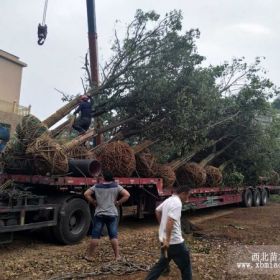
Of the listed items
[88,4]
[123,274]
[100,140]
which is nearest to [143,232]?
[100,140]

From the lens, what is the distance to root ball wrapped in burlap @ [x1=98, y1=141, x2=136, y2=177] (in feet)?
35.2

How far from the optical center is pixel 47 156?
884cm

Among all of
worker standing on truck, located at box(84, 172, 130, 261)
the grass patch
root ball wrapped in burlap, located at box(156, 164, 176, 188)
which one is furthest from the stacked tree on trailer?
the grass patch

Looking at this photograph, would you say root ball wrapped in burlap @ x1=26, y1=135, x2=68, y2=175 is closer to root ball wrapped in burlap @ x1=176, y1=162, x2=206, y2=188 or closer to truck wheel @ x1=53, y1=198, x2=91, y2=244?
truck wheel @ x1=53, y1=198, x2=91, y2=244

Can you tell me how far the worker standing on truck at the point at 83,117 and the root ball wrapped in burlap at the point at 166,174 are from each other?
2867 millimetres

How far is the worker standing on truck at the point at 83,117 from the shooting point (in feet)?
36.4

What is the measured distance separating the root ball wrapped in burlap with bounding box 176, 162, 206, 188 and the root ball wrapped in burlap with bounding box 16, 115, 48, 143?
22.4 feet

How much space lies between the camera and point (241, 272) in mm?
6684

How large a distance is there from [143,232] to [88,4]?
8.04 metres

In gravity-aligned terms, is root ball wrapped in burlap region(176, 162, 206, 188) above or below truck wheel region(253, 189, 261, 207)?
above

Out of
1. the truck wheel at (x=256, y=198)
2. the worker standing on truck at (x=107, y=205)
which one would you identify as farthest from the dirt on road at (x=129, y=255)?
the truck wheel at (x=256, y=198)

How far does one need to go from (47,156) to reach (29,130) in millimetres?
902

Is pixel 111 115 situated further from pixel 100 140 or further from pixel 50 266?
pixel 50 266

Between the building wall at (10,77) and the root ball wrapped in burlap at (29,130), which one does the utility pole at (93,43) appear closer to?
the root ball wrapped in burlap at (29,130)
